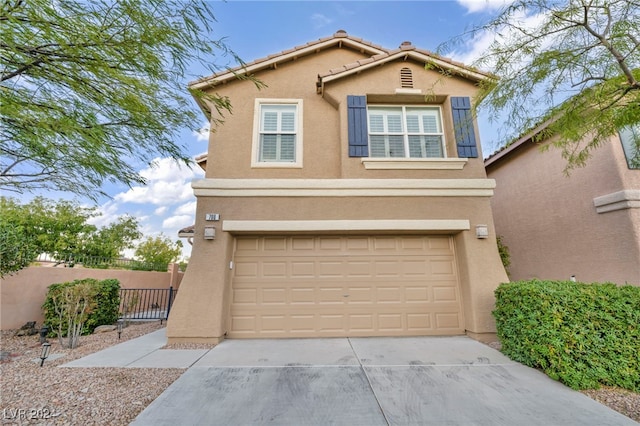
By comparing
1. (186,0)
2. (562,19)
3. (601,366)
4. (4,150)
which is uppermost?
(562,19)

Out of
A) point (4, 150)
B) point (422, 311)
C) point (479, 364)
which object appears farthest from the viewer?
point (422, 311)

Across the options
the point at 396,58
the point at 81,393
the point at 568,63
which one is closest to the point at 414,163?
the point at 396,58

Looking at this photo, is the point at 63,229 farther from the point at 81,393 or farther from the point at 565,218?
the point at 565,218

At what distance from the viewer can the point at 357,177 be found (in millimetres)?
7133

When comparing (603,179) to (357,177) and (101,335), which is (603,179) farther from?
(101,335)

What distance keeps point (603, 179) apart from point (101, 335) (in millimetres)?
14102

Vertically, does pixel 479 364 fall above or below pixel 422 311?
below

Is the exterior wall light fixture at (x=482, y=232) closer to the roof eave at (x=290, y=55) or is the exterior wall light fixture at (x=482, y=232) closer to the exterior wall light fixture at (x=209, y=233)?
the roof eave at (x=290, y=55)

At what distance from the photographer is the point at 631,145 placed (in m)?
6.97

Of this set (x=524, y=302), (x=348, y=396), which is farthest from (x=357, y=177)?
(x=348, y=396)

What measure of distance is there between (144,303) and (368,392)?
470 inches

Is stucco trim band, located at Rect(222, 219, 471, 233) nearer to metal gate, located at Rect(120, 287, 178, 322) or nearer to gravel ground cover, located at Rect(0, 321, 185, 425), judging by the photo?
gravel ground cover, located at Rect(0, 321, 185, 425)

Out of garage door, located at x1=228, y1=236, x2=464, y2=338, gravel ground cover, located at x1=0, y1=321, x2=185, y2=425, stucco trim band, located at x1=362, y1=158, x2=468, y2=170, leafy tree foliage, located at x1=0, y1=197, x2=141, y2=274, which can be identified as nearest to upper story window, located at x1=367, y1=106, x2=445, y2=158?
stucco trim band, located at x1=362, y1=158, x2=468, y2=170

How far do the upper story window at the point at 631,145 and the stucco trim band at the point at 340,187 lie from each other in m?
3.23
